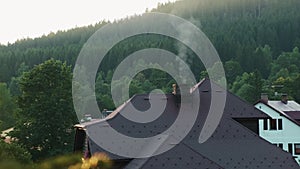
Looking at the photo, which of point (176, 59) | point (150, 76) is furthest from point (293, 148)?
point (176, 59)

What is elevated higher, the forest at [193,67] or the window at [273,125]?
the window at [273,125]

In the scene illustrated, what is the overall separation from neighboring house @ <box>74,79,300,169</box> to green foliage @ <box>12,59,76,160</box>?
16.6 m

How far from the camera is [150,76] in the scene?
115 m

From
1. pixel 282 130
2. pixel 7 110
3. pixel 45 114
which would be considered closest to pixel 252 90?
pixel 7 110

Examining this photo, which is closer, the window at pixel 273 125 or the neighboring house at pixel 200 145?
the neighboring house at pixel 200 145

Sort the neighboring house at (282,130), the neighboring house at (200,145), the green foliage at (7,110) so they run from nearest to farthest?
the neighboring house at (200,145) → the neighboring house at (282,130) → the green foliage at (7,110)

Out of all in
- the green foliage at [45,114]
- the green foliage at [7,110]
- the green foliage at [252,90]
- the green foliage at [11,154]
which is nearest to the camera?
the green foliage at [11,154]

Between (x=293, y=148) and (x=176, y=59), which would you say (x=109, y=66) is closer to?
(x=176, y=59)

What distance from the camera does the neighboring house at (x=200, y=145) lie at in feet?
61.3

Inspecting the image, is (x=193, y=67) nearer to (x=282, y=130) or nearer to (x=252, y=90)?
(x=252, y=90)

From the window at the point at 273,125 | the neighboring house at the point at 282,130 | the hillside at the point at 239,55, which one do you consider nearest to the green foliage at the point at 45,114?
the neighboring house at the point at 282,130

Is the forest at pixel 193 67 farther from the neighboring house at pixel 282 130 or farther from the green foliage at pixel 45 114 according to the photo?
the neighboring house at pixel 282 130

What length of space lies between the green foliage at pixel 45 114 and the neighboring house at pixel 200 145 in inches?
652

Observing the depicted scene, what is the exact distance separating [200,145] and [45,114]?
21.3 m
